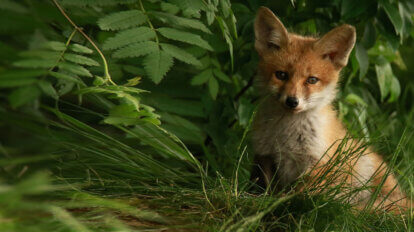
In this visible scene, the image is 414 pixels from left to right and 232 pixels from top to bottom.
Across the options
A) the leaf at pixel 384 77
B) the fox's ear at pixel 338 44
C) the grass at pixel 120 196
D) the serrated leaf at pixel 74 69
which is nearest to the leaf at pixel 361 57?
the fox's ear at pixel 338 44

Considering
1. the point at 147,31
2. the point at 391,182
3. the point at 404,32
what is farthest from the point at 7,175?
the point at 404,32

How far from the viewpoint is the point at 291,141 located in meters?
3.25

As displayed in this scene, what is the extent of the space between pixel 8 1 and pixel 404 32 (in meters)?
2.81

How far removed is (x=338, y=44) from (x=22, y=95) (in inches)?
87.5

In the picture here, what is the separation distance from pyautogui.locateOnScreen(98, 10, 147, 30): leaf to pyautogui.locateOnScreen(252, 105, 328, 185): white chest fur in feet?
3.92

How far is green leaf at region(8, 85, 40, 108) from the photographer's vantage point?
1804 millimetres

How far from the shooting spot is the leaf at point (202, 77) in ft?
10.9

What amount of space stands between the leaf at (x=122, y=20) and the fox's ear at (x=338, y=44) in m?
1.27

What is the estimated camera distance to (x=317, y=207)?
2.38m

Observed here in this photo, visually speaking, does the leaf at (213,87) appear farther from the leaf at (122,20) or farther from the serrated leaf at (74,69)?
the serrated leaf at (74,69)

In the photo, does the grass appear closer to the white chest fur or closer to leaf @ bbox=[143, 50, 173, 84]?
the white chest fur

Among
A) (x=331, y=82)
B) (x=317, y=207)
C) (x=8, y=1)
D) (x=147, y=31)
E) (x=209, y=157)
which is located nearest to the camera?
(x=8, y=1)

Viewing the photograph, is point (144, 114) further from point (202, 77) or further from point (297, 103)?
point (297, 103)

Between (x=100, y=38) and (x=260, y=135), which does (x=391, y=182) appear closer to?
(x=260, y=135)
